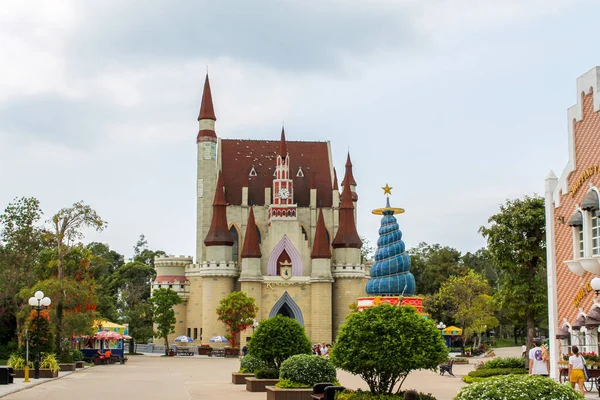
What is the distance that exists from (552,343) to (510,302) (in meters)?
11.9

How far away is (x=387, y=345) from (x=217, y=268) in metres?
62.6

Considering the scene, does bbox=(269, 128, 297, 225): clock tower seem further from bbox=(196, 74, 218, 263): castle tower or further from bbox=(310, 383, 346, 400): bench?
bbox=(310, 383, 346, 400): bench

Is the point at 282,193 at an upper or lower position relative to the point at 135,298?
upper

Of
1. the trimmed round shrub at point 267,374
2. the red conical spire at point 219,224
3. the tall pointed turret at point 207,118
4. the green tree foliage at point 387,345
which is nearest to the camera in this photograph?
the green tree foliage at point 387,345

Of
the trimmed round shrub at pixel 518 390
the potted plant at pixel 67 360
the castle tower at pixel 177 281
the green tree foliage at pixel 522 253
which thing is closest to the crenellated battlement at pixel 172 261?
the castle tower at pixel 177 281

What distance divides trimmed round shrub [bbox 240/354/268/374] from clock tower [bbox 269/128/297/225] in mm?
50720

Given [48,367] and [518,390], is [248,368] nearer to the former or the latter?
[48,367]

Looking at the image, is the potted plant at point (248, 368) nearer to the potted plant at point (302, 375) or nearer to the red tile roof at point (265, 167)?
the potted plant at point (302, 375)

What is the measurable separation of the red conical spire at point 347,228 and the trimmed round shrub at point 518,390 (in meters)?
70.8

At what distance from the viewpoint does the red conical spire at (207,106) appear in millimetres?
87812

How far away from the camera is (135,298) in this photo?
8619 centimetres

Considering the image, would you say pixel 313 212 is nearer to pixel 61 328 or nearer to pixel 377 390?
pixel 61 328

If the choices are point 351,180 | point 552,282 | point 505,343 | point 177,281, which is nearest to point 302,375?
point 552,282

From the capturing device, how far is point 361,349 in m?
18.2
